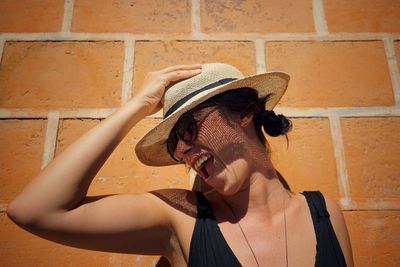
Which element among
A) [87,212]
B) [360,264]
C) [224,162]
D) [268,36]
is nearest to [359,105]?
[268,36]

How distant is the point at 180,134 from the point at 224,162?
179 millimetres

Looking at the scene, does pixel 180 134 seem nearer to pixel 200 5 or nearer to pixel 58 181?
pixel 58 181

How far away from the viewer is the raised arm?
958 millimetres

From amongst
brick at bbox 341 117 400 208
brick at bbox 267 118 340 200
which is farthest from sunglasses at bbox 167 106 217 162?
brick at bbox 341 117 400 208

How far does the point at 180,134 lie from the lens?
114 cm

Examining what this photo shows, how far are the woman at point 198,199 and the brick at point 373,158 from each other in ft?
1.03

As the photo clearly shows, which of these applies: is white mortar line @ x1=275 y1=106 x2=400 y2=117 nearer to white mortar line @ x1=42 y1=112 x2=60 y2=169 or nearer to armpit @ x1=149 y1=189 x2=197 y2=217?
armpit @ x1=149 y1=189 x2=197 y2=217

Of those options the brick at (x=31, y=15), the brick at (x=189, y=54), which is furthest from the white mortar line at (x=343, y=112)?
the brick at (x=31, y=15)

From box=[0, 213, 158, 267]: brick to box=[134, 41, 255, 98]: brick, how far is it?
79 centimetres

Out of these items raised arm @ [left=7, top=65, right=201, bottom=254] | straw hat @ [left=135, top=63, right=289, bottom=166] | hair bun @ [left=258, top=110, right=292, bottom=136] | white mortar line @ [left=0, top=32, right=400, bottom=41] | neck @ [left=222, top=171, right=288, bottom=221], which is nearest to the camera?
raised arm @ [left=7, top=65, right=201, bottom=254]

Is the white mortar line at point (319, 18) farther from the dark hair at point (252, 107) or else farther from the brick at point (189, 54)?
the dark hair at point (252, 107)

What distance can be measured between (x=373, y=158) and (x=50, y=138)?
144cm

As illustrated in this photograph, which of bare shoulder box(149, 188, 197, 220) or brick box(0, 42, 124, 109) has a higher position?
brick box(0, 42, 124, 109)

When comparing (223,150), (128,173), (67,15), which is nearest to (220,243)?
(223,150)
